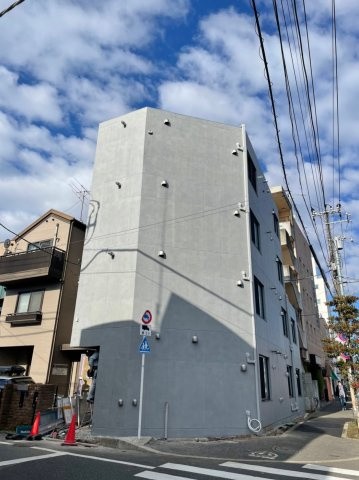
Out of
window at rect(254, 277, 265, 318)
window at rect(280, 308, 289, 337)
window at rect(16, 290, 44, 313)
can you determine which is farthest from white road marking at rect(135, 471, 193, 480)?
window at rect(280, 308, 289, 337)

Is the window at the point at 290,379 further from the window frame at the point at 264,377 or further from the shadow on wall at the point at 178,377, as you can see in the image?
the shadow on wall at the point at 178,377

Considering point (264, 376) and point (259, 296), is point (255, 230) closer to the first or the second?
point (259, 296)

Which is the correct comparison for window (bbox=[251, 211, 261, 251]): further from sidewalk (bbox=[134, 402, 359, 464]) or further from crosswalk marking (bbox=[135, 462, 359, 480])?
crosswalk marking (bbox=[135, 462, 359, 480])

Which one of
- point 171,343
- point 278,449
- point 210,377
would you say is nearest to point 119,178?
point 171,343

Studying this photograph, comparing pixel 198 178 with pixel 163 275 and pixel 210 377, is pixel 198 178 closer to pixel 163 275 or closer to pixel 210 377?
pixel 163 275

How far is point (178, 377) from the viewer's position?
9969mm

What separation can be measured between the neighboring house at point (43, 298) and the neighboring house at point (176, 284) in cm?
459

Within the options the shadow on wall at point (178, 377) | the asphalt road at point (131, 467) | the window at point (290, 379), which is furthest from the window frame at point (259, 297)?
the asphalt road at point (131, 467)

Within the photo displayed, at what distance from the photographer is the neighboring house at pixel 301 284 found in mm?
24141

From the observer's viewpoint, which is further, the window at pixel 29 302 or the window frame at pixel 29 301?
the window at pixel 29 302

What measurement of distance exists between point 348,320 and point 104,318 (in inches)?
326

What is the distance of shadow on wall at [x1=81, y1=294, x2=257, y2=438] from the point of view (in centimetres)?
934

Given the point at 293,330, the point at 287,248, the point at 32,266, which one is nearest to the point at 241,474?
the point at 32,266

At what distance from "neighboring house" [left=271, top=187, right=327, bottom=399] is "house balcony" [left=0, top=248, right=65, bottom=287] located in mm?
12824
